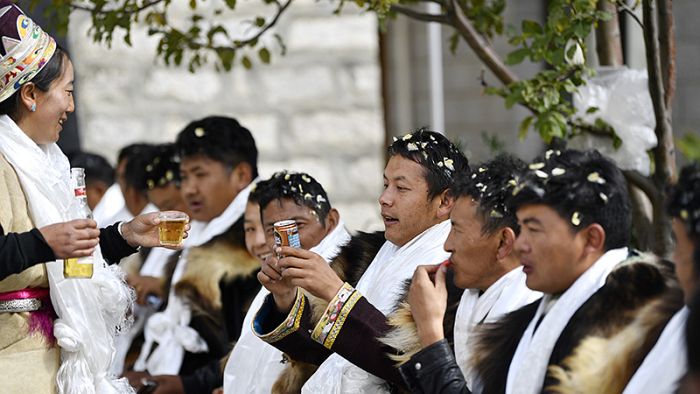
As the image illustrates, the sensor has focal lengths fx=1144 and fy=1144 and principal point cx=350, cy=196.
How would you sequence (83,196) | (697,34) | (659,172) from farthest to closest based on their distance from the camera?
(697,34)
(659,172)
(83,196)

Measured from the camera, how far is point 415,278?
119 inches

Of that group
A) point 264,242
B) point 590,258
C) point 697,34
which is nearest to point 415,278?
point 590,258

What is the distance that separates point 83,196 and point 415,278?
1.12 metres

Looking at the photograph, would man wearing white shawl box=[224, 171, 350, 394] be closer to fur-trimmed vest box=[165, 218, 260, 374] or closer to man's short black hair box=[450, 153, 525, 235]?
fur-trimmed vest box=[165, 218, 260, 374]

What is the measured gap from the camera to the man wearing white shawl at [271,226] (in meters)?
3.93

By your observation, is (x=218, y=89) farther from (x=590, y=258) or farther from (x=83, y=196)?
(x=590, y=258)

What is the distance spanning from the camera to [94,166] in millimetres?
6715

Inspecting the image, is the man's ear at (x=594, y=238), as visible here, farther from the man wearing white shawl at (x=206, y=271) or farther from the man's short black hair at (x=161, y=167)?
the man's short black hair at (x=161, y=167)

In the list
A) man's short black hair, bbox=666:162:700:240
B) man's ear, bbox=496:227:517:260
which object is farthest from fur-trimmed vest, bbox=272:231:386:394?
man's short black hair, bbox=666:162:700:240

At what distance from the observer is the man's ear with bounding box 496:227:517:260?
2939 mm

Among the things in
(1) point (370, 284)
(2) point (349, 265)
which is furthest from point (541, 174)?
(2) point (349, 265)

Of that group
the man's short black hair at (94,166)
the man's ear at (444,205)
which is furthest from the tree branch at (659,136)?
the man's short black hair at (94,166)

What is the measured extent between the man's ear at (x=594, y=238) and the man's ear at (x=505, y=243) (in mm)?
368

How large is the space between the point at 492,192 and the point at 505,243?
0.14 meters
